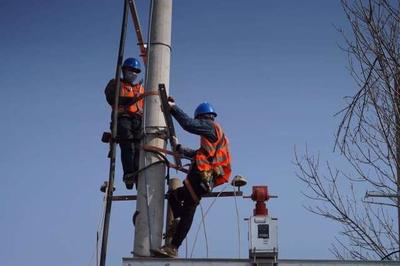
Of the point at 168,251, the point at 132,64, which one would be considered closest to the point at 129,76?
the point at 132,64

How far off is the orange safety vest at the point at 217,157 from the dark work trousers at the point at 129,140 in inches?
35.5

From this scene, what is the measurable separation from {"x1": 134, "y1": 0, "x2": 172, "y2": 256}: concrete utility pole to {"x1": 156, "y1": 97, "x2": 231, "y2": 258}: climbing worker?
25 centimetres

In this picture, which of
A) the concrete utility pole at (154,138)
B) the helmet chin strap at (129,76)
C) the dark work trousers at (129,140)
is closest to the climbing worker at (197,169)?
the concrete utility pole at (154,138)

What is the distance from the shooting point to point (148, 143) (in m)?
5.90

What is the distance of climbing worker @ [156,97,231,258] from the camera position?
5.98 m

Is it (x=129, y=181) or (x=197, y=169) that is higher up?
(x=197, y=169)

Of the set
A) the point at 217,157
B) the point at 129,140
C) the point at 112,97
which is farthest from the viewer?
the point at 112,97

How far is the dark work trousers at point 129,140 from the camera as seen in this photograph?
672 cm

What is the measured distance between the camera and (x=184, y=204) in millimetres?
6109

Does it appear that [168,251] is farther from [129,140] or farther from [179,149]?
[129,140]

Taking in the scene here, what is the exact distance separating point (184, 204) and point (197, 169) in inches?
15.7

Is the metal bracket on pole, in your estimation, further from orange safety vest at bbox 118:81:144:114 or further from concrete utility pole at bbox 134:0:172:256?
orange safety vest at bbox 118:81:144:114

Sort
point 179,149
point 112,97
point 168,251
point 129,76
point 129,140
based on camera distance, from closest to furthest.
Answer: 1. point 168,251
2. point 179,149
3. point 129,140
4. point 112,97
5. point 129,76

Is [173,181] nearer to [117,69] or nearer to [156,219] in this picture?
[156,219]
